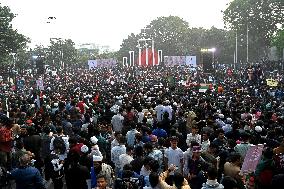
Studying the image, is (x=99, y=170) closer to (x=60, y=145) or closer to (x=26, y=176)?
(x=26, y=176)

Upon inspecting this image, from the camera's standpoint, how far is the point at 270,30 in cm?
7050

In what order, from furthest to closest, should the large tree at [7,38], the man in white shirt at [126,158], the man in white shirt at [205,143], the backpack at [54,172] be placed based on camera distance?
the large tree at [7,38], the man in white shirt at [205,143], the backpack at [54,172], the man in white shirt at [126,158]

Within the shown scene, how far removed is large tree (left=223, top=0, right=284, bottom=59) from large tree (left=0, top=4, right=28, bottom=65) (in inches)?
1436

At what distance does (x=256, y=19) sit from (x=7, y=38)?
4082 centimetres

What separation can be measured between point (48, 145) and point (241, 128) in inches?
203

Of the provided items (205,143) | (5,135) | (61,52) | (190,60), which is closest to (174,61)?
(190,60)

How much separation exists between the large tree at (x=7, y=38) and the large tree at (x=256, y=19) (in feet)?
120

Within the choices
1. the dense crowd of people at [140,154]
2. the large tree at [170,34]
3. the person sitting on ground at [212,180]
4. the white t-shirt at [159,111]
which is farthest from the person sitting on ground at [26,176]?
the large tree at [170,34]

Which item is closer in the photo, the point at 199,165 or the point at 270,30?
the point at 199,165

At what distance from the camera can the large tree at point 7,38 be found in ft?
146

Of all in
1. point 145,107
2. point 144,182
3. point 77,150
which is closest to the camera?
point 144,182

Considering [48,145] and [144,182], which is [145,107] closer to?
[48,145]

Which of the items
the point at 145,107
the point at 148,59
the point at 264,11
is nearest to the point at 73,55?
the point at 148,59

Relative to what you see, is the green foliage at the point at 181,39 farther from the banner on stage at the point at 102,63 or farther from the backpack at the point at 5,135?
the backpack at the point at 5,135
